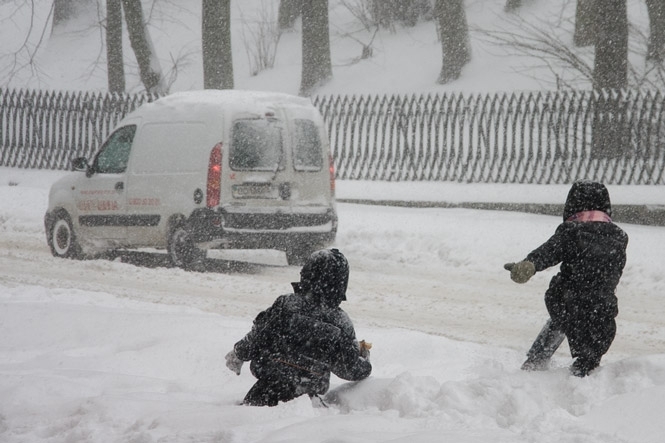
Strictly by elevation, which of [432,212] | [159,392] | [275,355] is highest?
[275,355]

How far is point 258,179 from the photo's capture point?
36.1 feet

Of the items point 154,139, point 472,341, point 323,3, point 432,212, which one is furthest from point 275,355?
point 323,3

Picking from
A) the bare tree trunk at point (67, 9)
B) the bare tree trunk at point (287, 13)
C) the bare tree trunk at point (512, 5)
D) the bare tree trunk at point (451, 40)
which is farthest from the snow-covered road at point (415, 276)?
the bare tree trunk at point (67, 9)

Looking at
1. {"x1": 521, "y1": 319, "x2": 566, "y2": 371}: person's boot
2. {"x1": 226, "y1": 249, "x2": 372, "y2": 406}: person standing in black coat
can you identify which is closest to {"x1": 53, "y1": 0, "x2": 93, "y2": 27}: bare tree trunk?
{"x1": 521, "y1": 319, "x2": 566, "y2": 371}: person's boot

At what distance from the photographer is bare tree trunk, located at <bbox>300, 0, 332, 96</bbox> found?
24.8 meters

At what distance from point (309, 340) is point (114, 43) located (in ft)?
79.5

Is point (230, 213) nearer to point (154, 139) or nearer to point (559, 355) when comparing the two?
point (154, 139)

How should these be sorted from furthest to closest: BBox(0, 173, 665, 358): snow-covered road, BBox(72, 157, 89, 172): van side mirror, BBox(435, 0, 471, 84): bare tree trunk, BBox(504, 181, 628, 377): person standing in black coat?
BBox(435, 0, 471, 84): bare tree trunk
BBox(72, 157, 89, 172): van side mirror
BBox(0, 173, 665, 358): snow-covered road
BBox(504, 181, 628, 377): person standing in black coat

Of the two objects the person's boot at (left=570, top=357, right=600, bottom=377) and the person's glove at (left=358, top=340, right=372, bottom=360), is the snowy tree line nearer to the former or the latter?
the person's boot at (left=570, top=357, right=600, bottom=377)

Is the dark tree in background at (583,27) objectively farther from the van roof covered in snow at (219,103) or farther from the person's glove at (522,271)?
the person's glove at (522,271)

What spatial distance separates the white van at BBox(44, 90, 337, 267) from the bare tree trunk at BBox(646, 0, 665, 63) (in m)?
11.6

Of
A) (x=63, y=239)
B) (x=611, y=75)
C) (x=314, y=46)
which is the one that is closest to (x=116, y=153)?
(x=63, y=239)

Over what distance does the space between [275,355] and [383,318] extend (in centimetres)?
433

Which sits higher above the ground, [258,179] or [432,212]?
[258,179]
